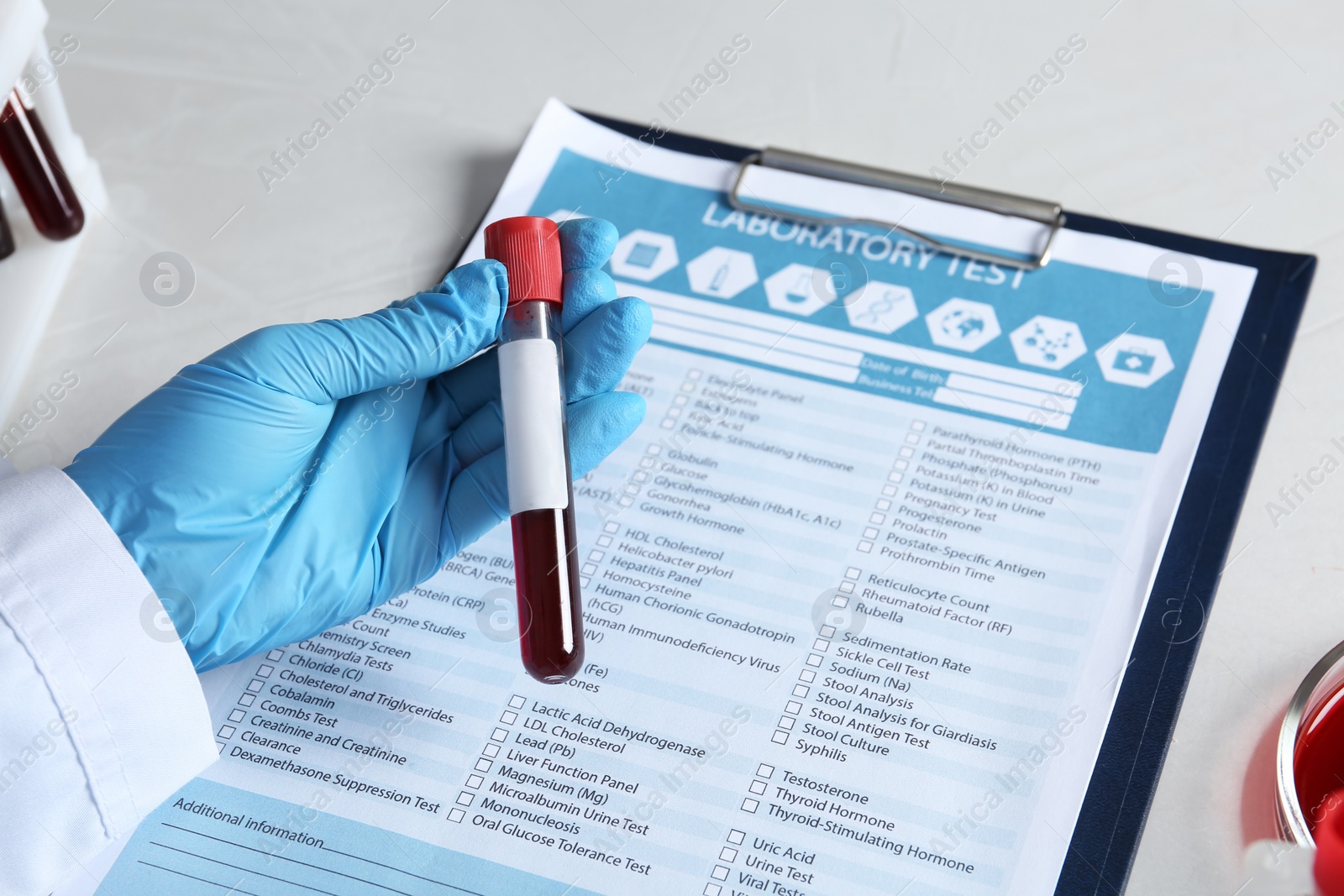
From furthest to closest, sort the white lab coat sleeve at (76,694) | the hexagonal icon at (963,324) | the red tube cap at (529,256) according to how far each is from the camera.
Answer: the hexagonal icon at (963,324)
the red tube cap at (529,256)
the white lab coat sleeve at (76,694)

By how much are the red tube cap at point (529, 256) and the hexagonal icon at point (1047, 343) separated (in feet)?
1.00

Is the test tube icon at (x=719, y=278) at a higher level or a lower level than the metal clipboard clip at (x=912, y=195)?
lower

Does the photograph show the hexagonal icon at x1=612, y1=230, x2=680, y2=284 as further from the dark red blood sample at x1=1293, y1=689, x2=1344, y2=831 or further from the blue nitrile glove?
the dark red blood sample at x1=1293, y1=689, x2=1344, y2=831

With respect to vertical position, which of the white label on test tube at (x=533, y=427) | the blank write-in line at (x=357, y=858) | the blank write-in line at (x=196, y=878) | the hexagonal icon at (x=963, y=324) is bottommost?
the blank write-in line at (x=196, y=878)

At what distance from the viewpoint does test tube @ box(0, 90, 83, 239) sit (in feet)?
2.42

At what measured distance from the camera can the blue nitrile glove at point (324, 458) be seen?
57 centimetres

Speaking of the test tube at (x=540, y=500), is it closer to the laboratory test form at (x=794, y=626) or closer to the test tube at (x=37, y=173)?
the laboratory test form at (x=794, y=626)

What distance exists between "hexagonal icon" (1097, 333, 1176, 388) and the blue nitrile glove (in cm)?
29

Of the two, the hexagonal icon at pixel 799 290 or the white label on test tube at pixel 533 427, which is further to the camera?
the hexagonal icon at pixel 799 290

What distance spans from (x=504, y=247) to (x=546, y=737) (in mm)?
271

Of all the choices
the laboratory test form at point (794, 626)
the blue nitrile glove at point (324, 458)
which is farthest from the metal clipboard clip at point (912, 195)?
the blue nitrile glove at point (324, 458)

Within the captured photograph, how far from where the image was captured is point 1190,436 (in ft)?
2.06

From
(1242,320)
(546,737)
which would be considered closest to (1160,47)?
(1242,320)

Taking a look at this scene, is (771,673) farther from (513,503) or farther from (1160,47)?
(1160,47)
